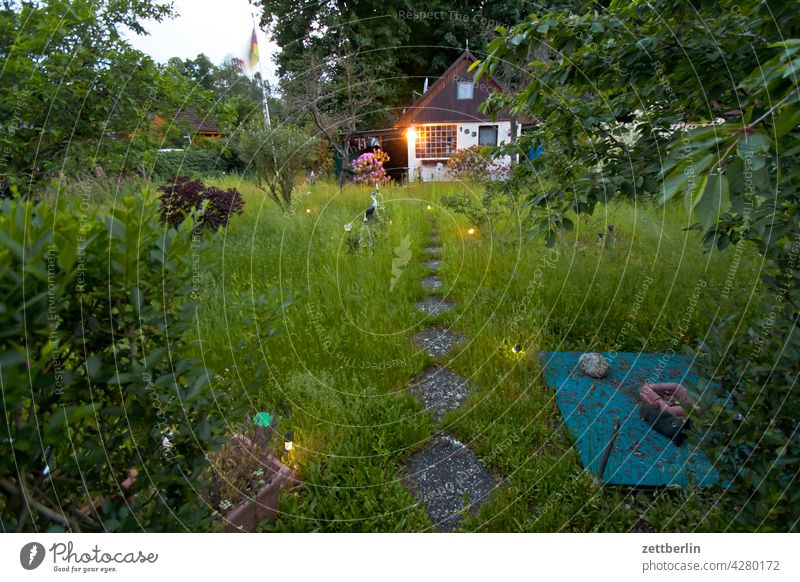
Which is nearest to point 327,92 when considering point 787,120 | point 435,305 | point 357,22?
point 357,22

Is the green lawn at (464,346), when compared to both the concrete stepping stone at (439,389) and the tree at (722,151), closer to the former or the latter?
the concrete stepping stone at (439,389)

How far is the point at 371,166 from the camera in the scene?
7422 mm

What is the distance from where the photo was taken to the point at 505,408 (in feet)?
9.18

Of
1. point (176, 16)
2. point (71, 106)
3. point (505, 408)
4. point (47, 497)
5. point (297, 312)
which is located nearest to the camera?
point (47, 497)

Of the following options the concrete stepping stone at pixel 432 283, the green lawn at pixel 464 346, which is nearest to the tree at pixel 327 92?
the green lawn at pixel 464 346

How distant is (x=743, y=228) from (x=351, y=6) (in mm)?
4887

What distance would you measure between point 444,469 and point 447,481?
90mm

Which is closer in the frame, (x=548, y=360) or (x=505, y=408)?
(x=505, y=408)

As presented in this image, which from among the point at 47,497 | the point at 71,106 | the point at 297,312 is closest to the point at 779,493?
the point at 47,497

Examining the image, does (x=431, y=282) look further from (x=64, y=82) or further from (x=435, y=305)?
(x=64, y=82)

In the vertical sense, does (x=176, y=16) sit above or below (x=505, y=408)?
above

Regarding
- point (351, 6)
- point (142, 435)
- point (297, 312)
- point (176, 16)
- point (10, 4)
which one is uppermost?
Result: point (351, 6)

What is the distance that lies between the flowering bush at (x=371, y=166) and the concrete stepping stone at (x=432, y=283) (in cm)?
272

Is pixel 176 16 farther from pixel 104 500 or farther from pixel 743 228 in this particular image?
pixel 743 228
